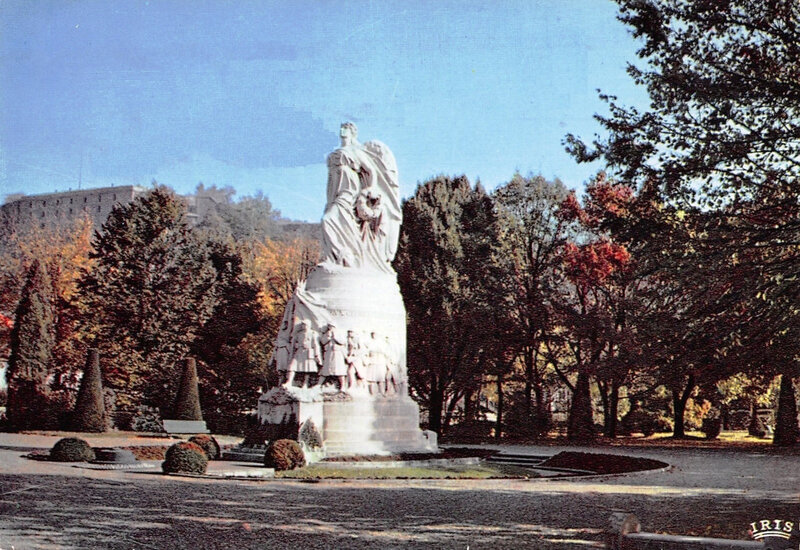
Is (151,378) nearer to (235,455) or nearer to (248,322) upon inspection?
(248,322)

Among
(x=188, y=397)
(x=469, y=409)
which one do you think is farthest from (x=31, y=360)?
(x=469, y=409)

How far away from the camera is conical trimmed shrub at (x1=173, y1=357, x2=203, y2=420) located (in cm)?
3412

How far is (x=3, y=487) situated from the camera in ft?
43.9

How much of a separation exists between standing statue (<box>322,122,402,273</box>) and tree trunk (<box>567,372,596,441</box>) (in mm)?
13905

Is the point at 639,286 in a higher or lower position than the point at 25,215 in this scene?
lower

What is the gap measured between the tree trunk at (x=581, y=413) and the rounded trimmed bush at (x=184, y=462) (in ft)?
65.1

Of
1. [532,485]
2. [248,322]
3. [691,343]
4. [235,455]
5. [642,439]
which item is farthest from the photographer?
[248,322]

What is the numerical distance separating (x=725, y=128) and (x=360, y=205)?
12.5 metres

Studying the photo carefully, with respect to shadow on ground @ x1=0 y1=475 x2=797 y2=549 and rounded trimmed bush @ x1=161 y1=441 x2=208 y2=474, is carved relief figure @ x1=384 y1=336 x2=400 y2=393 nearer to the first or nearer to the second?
rounded trimmed bush @ x1=161 y1=441 x2=208 y2=474

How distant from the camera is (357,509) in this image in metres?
12.3

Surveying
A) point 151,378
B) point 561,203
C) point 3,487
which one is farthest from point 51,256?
point 3,487

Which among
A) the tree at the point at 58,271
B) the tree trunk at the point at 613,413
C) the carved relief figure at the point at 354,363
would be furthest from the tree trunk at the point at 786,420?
the tree at the point at 58,271

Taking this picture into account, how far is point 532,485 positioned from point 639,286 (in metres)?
21.2

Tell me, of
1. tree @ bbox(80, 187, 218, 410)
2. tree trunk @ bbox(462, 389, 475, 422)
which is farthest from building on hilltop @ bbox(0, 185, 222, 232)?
tree trunk @ bbox(462, 389, 475, 422)
